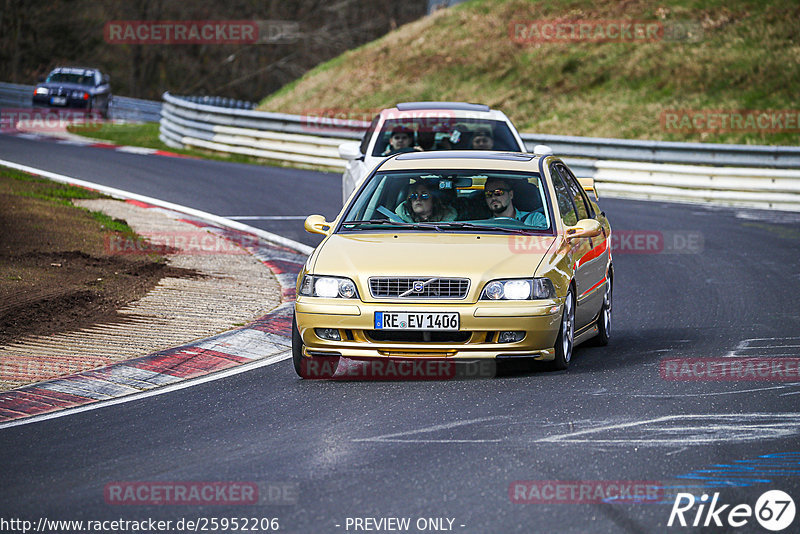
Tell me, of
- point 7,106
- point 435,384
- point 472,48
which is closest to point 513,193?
point 435,384

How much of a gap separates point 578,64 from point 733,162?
12601mm

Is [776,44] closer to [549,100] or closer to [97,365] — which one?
[549,100]

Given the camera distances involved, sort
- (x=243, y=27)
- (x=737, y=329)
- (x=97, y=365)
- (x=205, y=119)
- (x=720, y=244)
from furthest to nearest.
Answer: (x=243, y=27) < (x=205, y=119) < (x=720, y=244) < (x=737, y=329) < (x=97, y=365)

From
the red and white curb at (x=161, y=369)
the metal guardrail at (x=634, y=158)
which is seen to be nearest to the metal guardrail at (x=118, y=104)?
the metal guardrail at (x=634, y=158)

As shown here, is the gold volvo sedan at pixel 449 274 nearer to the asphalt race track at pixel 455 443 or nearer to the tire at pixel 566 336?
the tire at pixel 566 336

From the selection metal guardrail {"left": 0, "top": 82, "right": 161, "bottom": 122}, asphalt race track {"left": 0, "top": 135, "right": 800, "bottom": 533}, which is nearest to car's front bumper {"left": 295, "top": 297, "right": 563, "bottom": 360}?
asphalt race track {"left": 0, "top": 135, "right": 800, "bottom": 533}

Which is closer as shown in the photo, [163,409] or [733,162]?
[163,409]

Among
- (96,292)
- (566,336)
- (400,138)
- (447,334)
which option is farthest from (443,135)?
(447,334)

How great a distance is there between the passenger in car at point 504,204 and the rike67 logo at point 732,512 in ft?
12.9

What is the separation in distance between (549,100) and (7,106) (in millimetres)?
20734

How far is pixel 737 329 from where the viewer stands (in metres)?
10.7

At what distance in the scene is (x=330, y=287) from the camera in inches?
335

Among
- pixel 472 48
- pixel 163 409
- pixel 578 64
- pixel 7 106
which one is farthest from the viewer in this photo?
pixel 7 106

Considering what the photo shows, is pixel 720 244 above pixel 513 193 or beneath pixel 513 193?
beneath
